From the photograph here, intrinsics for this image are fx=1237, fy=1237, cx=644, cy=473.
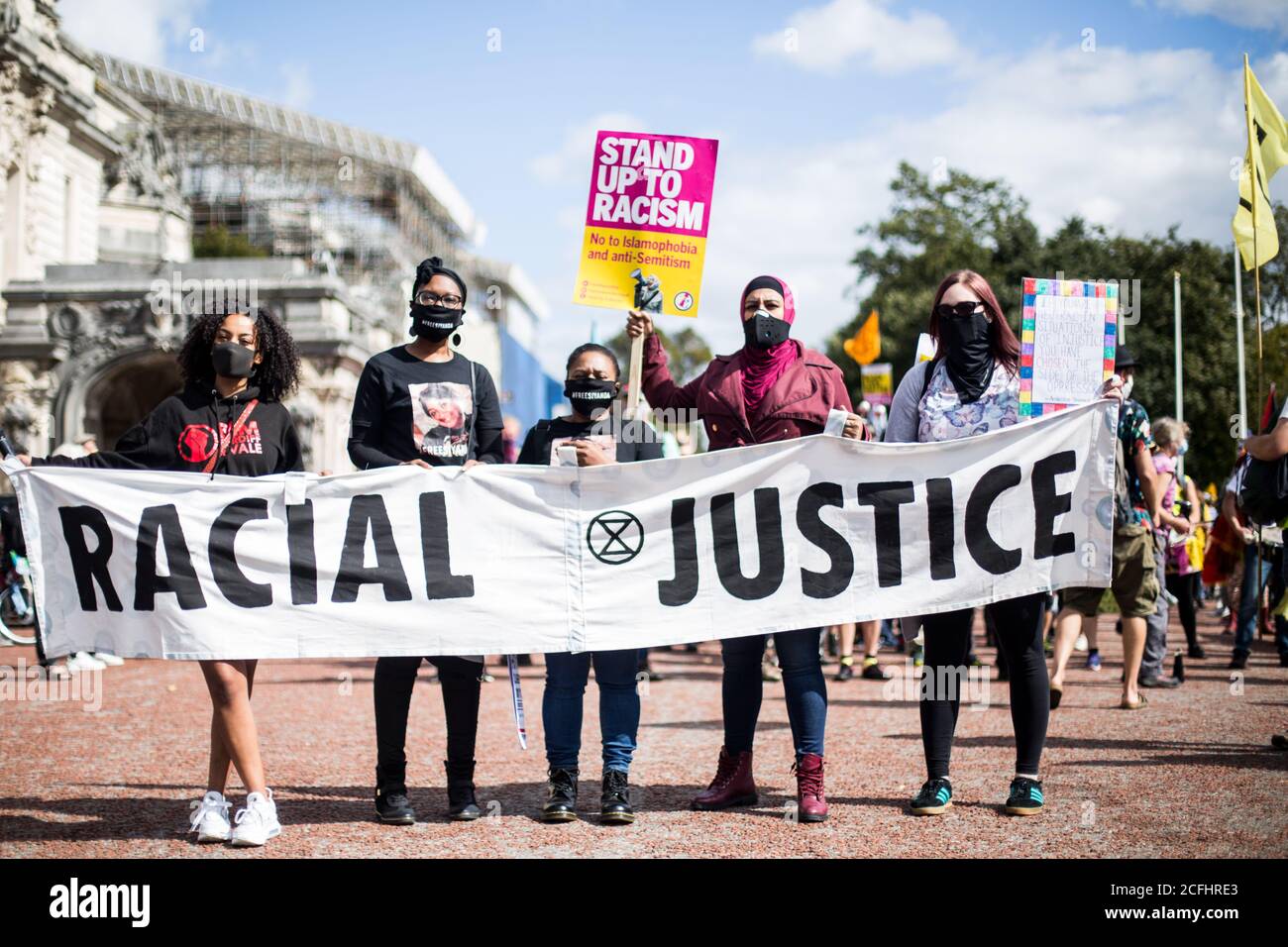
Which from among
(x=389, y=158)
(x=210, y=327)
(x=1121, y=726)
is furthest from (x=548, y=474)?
(x=389, y=158)

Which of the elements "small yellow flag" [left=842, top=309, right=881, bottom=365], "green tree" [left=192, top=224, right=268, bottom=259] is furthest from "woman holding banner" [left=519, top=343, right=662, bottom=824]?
"green tree" [left=192, top=224, right=268, bottom=259]

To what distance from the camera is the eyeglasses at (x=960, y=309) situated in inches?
219

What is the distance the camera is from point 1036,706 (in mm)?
5449

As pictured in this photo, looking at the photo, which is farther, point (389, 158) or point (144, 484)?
point (389, 158)

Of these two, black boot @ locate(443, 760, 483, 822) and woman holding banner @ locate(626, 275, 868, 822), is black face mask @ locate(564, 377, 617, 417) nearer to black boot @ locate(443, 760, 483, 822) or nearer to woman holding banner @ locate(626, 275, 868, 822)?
woman holding banner @ locate(626, 275, 868, 822)

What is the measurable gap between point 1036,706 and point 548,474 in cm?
239

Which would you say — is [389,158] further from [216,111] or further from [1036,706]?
[1036,706]

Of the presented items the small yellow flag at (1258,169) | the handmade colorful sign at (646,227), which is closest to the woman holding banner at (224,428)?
the handmade colorful sign at (646,227)

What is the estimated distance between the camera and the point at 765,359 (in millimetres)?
5664

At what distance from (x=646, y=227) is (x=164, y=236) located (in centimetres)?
5621

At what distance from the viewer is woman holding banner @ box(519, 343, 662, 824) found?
5.42 m

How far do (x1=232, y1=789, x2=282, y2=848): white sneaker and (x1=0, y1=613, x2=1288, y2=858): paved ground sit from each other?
74 millimetres
